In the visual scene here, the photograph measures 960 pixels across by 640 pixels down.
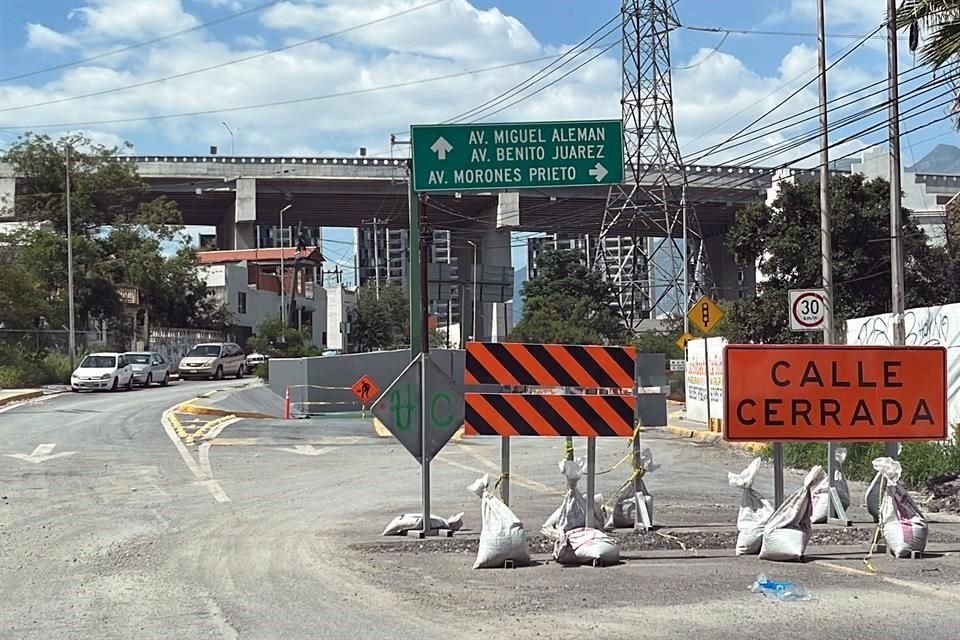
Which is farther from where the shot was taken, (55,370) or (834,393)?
(55,370)

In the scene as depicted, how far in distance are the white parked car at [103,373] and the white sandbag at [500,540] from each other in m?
33.2

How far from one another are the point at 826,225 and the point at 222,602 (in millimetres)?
21134

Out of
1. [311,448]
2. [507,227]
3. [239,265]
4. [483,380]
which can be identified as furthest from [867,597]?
[239,265]

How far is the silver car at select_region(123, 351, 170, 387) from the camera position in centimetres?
4350

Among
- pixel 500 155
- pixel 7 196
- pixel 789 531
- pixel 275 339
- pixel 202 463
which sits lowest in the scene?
pixel 202 463

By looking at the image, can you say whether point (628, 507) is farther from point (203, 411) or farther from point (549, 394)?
point (203, 411)

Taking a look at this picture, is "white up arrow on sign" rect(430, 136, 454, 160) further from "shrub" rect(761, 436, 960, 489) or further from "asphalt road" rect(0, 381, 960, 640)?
"shrub" rect(761, 436, 960, 489)

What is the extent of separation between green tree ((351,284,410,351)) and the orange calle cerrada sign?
7595cm

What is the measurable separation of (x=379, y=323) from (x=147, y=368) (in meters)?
44.3

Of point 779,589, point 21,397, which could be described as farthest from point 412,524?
point 21,397

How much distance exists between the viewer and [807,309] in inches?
799

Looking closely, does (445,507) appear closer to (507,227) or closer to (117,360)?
(117,360)

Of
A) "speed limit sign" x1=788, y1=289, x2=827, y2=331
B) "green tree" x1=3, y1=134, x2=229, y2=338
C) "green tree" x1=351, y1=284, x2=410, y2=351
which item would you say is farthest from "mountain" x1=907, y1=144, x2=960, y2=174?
"speed limit sign" x1=788, y1=289, x2=827, y2=331

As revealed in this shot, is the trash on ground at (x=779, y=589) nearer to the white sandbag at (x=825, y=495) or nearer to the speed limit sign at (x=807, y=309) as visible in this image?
the white sandbag at (x=825, y=495)
